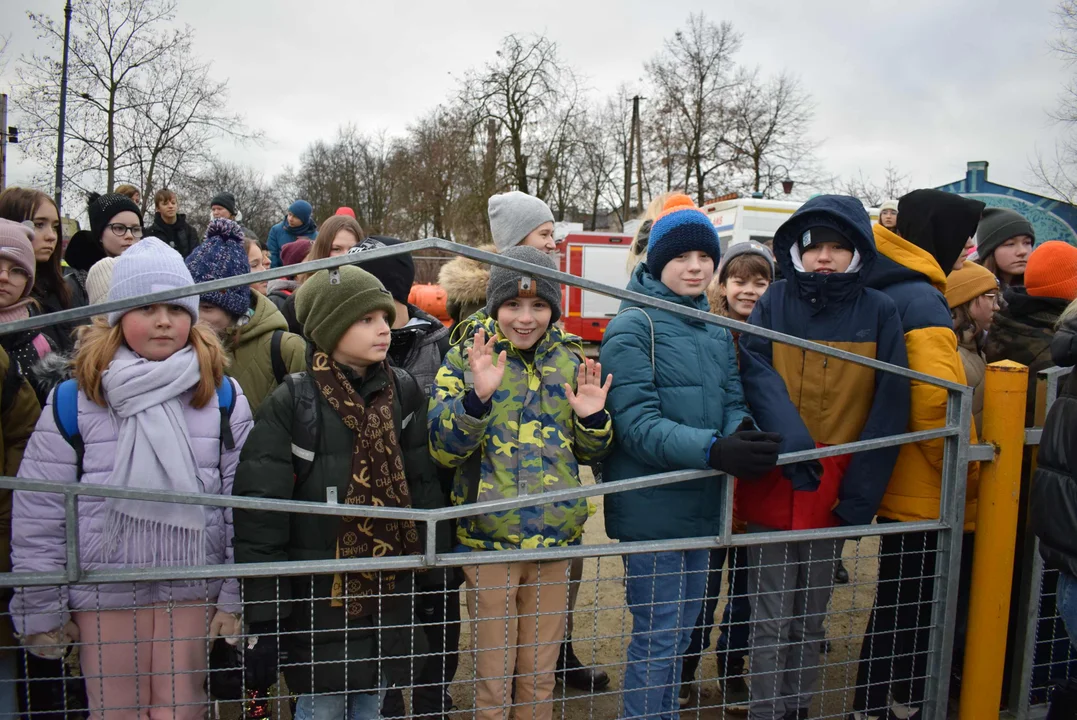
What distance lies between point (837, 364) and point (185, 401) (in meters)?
2.26

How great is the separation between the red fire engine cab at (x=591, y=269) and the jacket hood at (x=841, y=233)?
13314mm

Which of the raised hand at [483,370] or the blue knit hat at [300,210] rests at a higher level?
the blue knit hat at [300,210]

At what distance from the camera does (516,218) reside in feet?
12.1

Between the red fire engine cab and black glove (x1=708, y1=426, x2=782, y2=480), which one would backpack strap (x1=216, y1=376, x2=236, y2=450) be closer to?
black glove (x1=708, y1=426, x2=782, y2=480)

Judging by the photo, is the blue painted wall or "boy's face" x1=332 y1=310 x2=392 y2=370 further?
the blue painted wall

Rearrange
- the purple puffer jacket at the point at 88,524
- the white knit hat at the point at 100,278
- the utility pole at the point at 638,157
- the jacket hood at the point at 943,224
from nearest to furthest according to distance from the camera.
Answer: the purple puffer jacket at the point at 88,524
the jacket hood at the point at 943,224
the white knit hat at the point at 100,278
the utility pole at the point at 638,157

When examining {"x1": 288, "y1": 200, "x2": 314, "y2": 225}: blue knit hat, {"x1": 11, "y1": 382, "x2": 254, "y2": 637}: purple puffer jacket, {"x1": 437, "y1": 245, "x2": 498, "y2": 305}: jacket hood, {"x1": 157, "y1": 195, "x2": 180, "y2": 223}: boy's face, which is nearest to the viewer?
{"x1": 11, "y1": 382, "x2": 254, "y2": 637}: purple puffer jacket

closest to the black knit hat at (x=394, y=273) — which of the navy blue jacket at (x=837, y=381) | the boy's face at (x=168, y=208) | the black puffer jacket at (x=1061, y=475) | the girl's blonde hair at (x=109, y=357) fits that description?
the girl's blonde hair at (x=109, y=357)

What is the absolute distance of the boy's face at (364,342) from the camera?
238cm

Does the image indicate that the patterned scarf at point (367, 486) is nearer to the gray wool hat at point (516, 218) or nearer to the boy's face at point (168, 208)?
the gray wool hat at point (516, 218)

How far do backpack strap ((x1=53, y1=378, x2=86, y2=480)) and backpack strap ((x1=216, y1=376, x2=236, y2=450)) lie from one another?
1.27ft

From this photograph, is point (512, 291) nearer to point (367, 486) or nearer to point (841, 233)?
point (367, 486)

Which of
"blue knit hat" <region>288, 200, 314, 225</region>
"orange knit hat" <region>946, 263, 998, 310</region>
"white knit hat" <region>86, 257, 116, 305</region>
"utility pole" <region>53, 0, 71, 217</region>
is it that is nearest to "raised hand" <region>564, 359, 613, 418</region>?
"orange knit hat" <region>946, 263, 998, 310</region>

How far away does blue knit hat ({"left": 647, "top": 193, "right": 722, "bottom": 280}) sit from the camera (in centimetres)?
270
